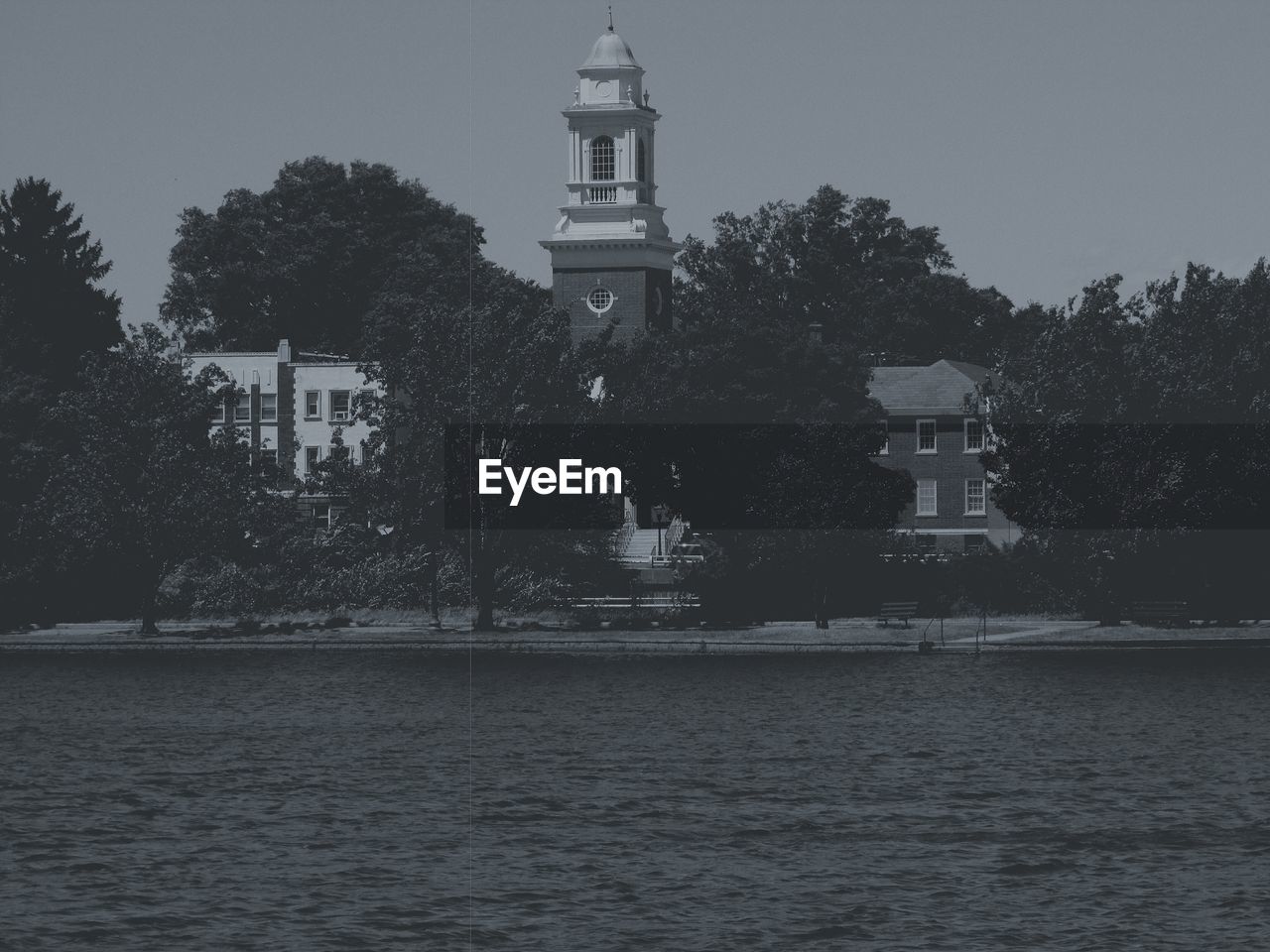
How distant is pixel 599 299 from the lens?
390 feet

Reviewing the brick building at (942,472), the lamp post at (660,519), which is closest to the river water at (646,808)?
the lamp post at (660,519)

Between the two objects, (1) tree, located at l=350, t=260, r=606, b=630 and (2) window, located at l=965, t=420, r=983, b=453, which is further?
(2) window, located at l=965, t=420, r=983, b=453

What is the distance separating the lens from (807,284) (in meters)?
151

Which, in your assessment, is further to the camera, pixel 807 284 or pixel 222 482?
pixel 807 284

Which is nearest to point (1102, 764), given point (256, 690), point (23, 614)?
point (256, 690)

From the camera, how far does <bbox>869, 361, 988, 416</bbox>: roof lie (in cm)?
11394

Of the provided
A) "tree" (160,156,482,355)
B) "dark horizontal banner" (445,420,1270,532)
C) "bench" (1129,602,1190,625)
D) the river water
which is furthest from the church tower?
the river water

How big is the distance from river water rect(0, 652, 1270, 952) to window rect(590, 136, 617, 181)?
145ft

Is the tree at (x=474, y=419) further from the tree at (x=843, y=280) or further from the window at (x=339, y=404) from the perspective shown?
the tree at (x=843, y=280)

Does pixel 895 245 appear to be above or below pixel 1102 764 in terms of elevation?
above

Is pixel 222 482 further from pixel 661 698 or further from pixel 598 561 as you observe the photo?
pixel 661 698

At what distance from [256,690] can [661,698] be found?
12787 mm

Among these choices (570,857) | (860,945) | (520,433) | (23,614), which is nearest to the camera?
(860,945)

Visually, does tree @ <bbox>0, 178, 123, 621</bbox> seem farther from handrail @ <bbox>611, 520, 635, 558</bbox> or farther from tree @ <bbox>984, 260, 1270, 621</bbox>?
tree @ <bbox>984, 260, 1270, 621</bbox>
